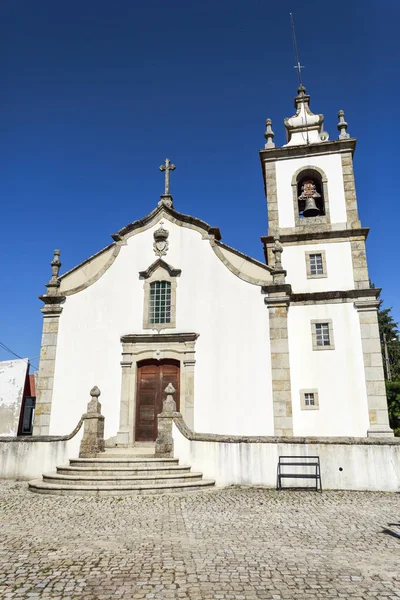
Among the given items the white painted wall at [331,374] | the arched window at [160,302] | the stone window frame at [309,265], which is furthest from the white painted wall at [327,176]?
the arched window at [160,302]

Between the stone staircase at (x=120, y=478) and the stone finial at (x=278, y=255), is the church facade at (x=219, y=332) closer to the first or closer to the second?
the stone finial at (x=278, y=255)

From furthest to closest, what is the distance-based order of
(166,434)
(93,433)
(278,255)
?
(278,255) < (93,433) < (166,434)

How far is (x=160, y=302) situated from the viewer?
48.2 feet

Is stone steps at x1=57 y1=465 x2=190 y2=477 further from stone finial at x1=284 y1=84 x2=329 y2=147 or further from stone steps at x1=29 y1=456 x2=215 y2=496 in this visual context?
stone finial at x1=284 y1=84 x2=329 y2=147

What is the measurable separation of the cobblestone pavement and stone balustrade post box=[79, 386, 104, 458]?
2.93 meters

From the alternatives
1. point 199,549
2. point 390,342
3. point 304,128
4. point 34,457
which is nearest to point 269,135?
point 304,128

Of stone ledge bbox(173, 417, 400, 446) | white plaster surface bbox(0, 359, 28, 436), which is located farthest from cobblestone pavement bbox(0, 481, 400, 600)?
white plaster surface bbox(0, 359, 28, 436)

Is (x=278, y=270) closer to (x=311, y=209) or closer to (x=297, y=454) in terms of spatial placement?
(x=311, y=209)

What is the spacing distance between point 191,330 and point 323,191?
7122 mm

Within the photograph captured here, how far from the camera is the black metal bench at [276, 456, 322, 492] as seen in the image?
9789 mm

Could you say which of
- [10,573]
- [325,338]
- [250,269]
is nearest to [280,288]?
[250,269]

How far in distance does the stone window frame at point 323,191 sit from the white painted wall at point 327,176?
10 centimetres

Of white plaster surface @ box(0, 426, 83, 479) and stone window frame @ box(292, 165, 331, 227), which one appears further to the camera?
stone window frame @ box(292, 165, 331, 227)

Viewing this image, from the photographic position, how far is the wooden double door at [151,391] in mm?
13719
